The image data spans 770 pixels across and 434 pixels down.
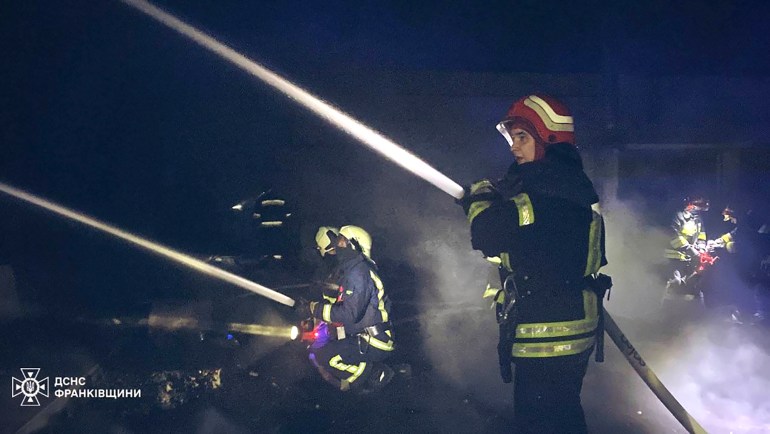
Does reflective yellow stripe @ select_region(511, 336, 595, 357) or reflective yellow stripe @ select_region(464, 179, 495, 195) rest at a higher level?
reflective yellow stripe @ select_region(464, 179, 495, 195)

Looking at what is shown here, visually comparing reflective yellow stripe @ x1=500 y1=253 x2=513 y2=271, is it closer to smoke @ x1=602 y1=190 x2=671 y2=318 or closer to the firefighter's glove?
the firefighter's glove

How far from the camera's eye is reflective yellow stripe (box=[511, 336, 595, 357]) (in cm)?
289

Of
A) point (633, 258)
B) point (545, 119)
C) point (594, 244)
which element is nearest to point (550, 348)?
point (594, 244)

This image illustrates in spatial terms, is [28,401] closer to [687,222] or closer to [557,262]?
[557,262]

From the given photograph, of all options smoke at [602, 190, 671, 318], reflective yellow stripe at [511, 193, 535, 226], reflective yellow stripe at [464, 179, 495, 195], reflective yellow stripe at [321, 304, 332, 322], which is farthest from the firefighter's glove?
smoke at [602, 190, 671, 318]

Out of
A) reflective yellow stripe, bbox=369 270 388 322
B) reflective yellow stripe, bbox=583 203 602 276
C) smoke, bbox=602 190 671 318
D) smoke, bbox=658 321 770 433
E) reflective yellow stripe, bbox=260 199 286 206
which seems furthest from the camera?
smoke, bbox=602 190 671 318

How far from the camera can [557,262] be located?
2891 millimetres

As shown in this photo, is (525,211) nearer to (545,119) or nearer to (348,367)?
(545,119)

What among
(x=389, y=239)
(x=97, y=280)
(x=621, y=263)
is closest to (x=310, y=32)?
(x=389, y=239)

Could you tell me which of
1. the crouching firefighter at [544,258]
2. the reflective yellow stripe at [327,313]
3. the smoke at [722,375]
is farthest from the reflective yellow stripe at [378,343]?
the smoke at [722,375]

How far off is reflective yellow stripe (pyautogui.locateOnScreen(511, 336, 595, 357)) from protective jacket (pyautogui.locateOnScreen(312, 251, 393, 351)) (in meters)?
2.24

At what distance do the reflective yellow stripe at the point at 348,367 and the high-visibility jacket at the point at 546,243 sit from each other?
2.54 m

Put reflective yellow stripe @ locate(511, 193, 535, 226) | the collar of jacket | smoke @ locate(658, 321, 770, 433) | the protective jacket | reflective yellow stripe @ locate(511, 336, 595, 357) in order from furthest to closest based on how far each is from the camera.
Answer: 1. the collar of jacket
2. the protective jacket
3. smoke @ locate(658, 321, 770, 433)
4. reflective yellow stripe @ locate(511, 336, 595, 357)
5. reflective yellow stripe @ locate(511, 193, 535, 226)

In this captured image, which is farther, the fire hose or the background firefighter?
the background firefighter
